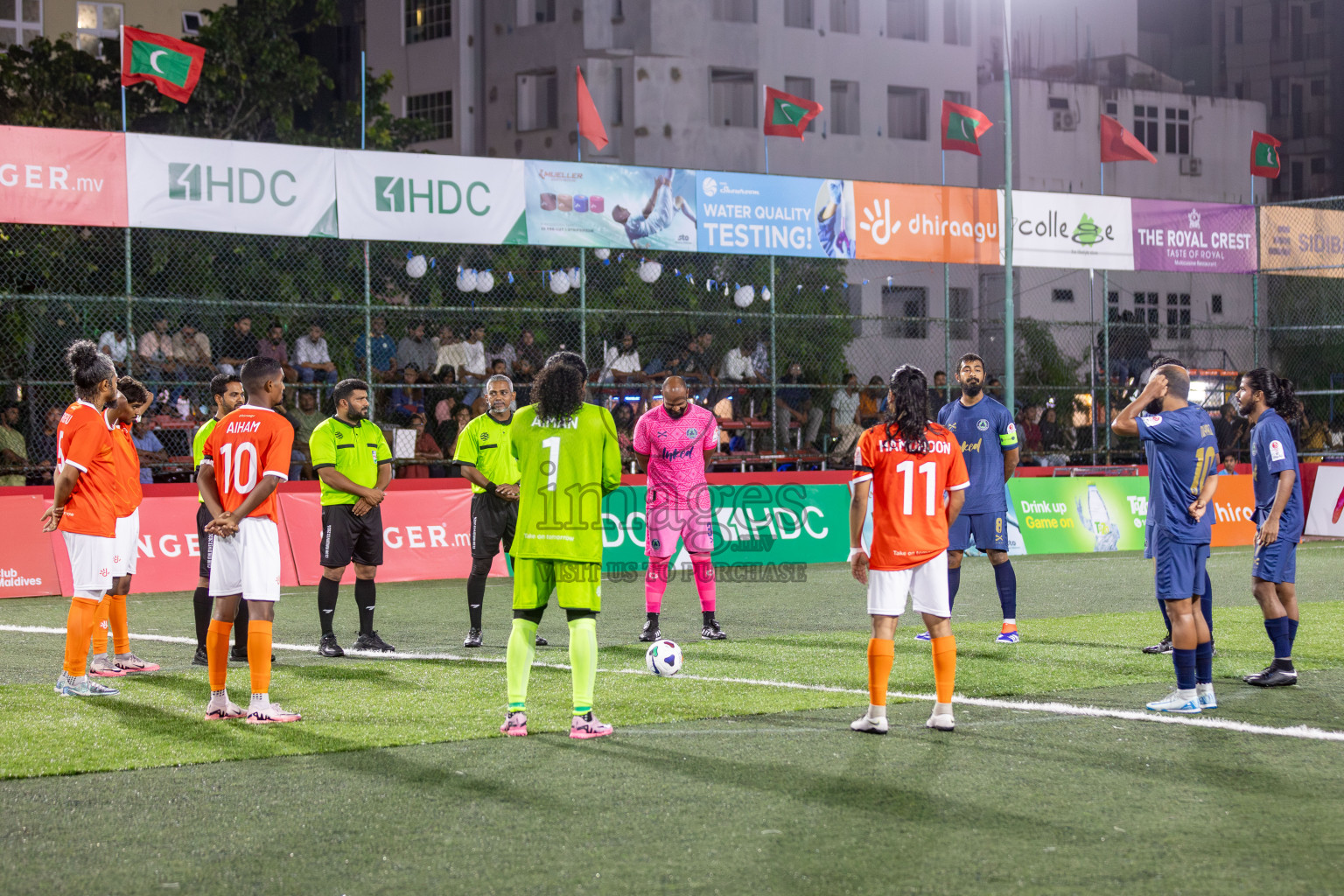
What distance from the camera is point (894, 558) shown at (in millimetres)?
7090

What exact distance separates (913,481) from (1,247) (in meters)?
18.8

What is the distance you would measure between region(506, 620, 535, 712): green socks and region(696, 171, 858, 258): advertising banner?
12712mm

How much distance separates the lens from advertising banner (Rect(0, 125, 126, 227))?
15945 mm

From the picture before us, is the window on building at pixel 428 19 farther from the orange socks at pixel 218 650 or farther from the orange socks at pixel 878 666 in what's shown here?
the orange socks at pixel 878 666

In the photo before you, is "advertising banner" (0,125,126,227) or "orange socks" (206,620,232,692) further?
"advertising banner" (0,125,126,227)

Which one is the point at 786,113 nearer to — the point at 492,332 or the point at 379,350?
the point at 492,332

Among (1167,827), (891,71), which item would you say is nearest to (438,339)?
(1167,827)

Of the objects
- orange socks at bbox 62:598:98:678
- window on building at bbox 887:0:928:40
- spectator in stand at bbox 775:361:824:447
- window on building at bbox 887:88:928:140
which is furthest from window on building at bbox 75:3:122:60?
orange socks at bbox 62:598:98:678

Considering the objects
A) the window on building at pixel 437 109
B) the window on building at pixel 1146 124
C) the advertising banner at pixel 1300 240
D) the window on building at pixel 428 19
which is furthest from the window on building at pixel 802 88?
the advertising banner at pixel 1300 240

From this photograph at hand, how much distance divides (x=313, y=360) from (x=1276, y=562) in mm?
13538

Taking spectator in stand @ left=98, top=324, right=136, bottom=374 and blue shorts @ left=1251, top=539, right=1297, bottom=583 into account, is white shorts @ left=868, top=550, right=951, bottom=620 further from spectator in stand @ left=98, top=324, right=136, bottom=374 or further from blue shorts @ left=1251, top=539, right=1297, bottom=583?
spectator in stand @ left=98, top=324, right=136, bottom=374

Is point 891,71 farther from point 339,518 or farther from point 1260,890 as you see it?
point 1260,890

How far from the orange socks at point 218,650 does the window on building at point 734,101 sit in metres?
33.7

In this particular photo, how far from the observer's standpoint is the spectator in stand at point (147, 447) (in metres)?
17.1
